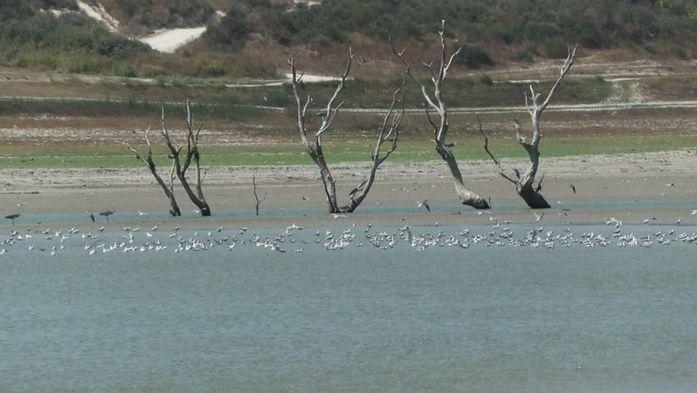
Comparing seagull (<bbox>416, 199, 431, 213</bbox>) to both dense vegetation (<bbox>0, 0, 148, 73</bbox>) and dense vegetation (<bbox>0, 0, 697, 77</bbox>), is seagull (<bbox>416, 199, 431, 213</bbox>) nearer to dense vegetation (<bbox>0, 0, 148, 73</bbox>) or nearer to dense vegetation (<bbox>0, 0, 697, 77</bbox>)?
dense vegetation (<bbox>0, 0, 148, 73</bbox>)

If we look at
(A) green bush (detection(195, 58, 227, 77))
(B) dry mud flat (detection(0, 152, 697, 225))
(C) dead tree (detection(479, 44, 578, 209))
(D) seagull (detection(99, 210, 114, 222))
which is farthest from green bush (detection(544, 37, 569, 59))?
(D) seagull (detection(99, 210, 114, 222))

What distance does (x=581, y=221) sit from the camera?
23.2 meters

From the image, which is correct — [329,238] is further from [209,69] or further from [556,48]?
[556,48]

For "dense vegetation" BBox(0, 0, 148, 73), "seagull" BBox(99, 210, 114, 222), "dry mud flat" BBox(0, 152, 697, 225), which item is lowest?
"dry mud flat" BBox(0, 152, 697, 225)

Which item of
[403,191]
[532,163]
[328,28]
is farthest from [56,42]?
[532,163]

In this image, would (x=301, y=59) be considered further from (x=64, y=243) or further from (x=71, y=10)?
(x=64, y=243)

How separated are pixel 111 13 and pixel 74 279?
141 ft

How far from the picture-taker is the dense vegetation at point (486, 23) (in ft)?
192

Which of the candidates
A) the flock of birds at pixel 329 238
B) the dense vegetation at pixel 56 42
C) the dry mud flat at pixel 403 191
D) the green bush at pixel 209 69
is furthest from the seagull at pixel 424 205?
the green bush at pixel 209 69

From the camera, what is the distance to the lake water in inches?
493

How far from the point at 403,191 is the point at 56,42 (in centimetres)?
2686

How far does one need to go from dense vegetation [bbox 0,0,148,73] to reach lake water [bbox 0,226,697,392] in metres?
26.3

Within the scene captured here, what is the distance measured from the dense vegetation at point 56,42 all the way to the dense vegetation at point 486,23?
16.2 ft

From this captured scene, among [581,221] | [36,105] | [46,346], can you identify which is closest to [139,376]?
[46,346]
